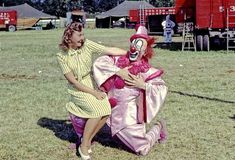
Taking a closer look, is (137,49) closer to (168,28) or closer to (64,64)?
(64,64)

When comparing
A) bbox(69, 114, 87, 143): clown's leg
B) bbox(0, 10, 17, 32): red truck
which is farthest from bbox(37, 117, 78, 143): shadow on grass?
bbox(0, 10, 17, 32): red truck

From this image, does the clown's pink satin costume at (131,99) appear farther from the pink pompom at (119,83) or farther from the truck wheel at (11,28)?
the truck wheel at (11,28)

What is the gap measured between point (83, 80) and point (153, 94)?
31.6 inches

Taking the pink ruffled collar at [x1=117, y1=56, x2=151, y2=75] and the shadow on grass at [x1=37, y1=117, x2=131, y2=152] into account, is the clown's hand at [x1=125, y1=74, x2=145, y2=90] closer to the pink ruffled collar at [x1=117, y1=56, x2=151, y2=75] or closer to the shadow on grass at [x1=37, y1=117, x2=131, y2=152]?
the pink ruffled collar at [x1=117, y1=56, x2=151, y2=75]

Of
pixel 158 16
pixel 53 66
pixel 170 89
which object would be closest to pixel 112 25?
pixel 158 16

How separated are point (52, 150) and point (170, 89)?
4.83 meters

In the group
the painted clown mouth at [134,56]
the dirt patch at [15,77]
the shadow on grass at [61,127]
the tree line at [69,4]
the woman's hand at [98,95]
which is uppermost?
the tree line at [69,4]

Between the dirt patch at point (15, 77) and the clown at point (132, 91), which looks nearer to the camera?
the clown at point (132, 91)

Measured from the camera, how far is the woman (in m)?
5.84

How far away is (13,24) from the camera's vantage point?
192 ft

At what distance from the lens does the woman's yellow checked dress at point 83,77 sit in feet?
19.2

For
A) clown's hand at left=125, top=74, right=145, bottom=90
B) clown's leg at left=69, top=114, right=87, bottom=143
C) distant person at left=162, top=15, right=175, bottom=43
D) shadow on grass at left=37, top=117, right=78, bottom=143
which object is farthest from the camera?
distant person at left=162, top=15, right=175, bottom=43

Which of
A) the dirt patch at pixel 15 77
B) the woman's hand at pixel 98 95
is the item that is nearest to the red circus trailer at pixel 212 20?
the dirt patch at pixel 15 77

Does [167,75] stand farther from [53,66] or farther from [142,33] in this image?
[142,33]
